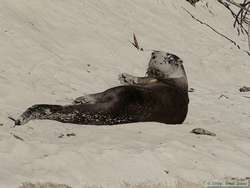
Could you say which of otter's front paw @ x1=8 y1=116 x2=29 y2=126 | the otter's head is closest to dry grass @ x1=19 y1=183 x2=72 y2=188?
otter's front paw @ x1=8 y1=116 x2=29 y2=126

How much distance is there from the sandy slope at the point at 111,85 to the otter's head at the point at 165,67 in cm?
63

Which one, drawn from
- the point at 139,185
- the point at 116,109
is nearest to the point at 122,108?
the point at 116,109

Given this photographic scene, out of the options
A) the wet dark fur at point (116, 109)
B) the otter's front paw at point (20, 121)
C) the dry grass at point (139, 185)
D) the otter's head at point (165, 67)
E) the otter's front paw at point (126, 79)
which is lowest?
the dry grass at point (139, 185)

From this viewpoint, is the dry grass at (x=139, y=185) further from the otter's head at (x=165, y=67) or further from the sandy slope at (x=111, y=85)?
the otter's head at (x=165, y=67)

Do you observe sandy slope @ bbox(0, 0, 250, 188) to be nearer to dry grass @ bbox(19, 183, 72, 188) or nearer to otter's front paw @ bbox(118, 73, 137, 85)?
dry grass @ bbox(19, 183, 72, 188)

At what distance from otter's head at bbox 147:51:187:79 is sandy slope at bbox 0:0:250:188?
2.06 feet

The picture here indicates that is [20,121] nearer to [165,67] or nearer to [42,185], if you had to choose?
[42,185]

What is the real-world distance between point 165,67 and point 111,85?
106cm

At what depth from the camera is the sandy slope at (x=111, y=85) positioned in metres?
4.93

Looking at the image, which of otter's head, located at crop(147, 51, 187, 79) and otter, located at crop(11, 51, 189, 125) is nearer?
otter, located at crop(11, 51, 189, 125)

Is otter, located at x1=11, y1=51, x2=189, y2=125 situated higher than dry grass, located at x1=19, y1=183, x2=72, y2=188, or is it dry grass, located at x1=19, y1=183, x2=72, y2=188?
otter, located at x1=11, y1=51, x2=189, y2=125

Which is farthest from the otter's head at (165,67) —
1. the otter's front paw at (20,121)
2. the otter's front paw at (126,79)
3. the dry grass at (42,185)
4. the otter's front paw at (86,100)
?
the dry grass at (42,185)

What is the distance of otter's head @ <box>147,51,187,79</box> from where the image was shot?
25.7 ft

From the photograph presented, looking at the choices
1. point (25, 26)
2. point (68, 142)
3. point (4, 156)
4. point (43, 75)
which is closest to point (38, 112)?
point (68, 142)
